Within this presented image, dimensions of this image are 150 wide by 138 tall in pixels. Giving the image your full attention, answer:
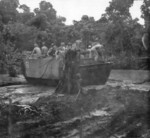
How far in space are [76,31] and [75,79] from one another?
1678cm

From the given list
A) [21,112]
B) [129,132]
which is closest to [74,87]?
[21,112]

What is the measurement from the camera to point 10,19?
1179 inches

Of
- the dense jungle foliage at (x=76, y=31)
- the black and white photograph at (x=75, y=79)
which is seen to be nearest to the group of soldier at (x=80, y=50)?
the black and white photograph at (x=75, y=79)

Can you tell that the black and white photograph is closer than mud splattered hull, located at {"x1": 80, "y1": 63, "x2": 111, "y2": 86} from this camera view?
Yes

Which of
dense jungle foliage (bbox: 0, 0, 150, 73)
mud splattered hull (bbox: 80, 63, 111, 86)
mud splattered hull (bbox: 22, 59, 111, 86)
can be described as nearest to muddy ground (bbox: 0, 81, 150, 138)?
mud splattered hull (bbox: 80, 63, 111, 86)

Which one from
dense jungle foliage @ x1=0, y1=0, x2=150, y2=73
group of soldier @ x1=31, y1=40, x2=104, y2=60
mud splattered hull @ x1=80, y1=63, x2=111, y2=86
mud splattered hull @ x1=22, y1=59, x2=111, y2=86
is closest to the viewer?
group of soldier @ x1=31, y1=40, x2=104, y2=60

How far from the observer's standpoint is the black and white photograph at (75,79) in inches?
262

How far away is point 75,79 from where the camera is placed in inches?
458

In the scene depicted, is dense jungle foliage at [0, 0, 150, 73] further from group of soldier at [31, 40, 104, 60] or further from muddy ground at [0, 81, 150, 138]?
→ muddy ground at [0, 81, 150, 138]

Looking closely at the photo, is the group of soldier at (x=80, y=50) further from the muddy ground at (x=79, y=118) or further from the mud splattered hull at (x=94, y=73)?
the muddy ground at (x=79, y=118)

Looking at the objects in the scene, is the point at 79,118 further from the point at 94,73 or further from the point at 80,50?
the point at 94,73

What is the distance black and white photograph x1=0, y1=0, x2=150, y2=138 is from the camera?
666 cm

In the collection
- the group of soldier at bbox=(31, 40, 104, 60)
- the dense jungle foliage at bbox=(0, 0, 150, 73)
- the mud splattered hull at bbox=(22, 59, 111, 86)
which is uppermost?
the dense jungle foliage at bbox=(0, 0, 150, 73)

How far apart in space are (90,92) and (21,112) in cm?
388
